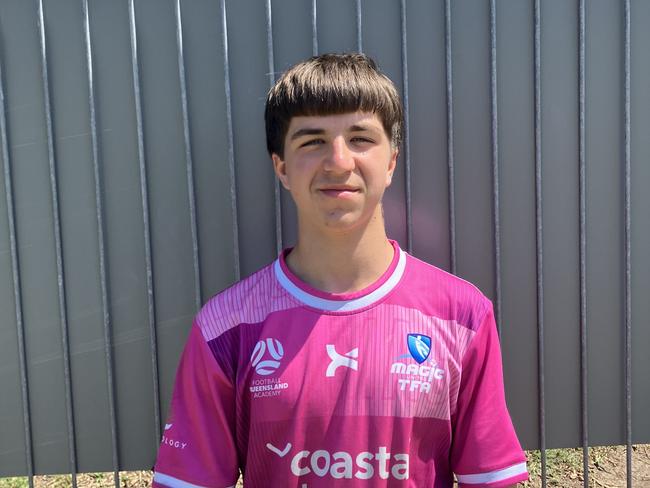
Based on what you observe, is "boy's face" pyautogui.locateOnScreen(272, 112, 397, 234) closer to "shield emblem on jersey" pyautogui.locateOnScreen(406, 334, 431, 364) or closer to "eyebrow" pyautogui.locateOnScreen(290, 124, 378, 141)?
"eyebrow" pyautogui.locateOnScreen(290, 124, 378, 141)

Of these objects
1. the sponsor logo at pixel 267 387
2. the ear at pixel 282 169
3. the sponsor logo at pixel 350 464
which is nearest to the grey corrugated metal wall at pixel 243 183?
the ear at pixel 282 169

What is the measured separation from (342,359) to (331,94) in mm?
790

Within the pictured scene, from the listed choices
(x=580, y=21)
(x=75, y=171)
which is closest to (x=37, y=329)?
(x=75, y=171)

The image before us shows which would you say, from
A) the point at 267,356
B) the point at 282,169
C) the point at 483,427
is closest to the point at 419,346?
the point at 483,427

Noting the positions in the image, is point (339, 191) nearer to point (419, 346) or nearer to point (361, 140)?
point (361, 140)

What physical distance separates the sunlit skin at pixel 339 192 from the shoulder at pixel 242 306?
0.35 ft

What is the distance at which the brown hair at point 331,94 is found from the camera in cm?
186

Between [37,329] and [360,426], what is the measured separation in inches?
58.2

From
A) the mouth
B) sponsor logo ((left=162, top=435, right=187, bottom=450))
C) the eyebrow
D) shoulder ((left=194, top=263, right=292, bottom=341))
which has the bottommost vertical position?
sponsor logo ((left=162, top=435, right=187, bottom=450))

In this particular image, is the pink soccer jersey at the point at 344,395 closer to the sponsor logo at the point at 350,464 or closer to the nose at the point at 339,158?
the sponsor logo at the point at 350,464

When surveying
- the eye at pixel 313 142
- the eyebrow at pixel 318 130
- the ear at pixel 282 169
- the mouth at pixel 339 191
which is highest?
the eyebrow at pixel 318 130

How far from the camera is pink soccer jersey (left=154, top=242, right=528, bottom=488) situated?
186 centimetres

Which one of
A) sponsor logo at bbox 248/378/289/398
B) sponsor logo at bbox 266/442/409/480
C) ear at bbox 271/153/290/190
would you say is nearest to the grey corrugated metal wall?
ear at bbox 271/153/290/190

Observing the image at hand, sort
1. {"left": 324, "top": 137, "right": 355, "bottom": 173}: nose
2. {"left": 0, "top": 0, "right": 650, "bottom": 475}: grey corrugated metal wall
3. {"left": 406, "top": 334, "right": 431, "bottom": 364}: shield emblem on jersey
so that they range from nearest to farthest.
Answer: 1. {"left": 324, "top": 137, "right": 355, "bottom": 173}: nose
2. {"left": 406, "top": 334, "right": 431, "bottom": 364}: shield emblem on jersey
3. {"left": 0, "top": 0, "right": 650, "bottom": 475}: grey corrugated metal wall
